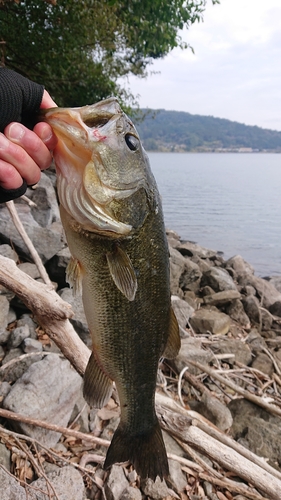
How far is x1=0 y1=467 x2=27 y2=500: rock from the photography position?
298 cm

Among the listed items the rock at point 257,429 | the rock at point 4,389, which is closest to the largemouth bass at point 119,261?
the rock at point 4,389

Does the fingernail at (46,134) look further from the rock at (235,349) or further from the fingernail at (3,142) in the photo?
the rock at (235,349)

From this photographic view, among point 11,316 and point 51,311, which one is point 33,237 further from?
point 51,311

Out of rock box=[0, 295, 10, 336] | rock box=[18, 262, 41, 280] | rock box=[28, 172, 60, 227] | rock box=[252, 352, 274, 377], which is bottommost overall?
rock box=[252, 352, 274, 377]

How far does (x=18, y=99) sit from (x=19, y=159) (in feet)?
0.91

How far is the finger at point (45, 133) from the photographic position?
1.97m

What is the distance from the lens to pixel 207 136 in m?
130

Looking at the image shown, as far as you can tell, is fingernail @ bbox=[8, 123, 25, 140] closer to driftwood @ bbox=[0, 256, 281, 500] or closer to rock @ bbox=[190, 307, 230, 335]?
driftwood @ bbox=[0, 256, 281, 500]

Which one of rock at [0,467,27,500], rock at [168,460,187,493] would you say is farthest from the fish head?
rock at [168,460,187,493]

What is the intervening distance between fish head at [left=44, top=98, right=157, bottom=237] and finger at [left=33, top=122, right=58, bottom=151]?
4cm

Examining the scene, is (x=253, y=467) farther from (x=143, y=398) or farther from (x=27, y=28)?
(x=27, y=28)

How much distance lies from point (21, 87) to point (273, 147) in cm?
13722

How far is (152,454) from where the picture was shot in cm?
263

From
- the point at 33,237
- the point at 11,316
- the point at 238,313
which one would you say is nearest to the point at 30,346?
the point at 11,316
